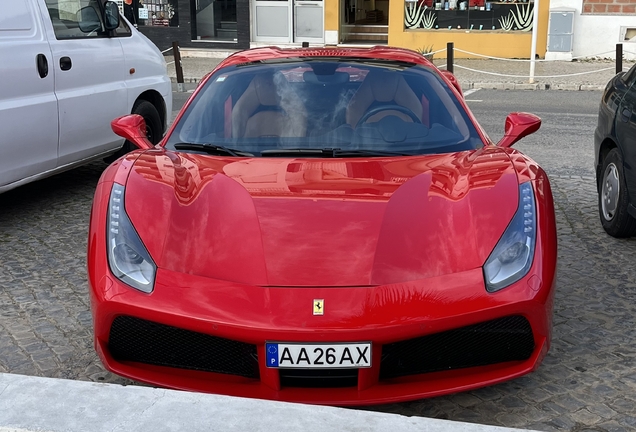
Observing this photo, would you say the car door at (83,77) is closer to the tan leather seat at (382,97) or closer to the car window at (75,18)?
the car window at (75,18)

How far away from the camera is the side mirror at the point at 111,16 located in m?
7.20

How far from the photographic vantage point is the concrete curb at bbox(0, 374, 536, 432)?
2.47 meters

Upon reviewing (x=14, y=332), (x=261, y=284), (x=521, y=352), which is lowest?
(x=14, y=332)

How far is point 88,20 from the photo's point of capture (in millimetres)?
7043

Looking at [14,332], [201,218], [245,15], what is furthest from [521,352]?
[245,15]

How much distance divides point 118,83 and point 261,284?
14.9 feet

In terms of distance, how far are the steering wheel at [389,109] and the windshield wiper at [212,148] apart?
67cm

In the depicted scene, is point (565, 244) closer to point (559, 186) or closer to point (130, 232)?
point (559, 186)

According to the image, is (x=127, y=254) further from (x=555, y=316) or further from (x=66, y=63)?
(x=66, y=63)

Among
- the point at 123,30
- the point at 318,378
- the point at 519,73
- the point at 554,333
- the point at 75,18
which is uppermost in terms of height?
the point at 75,18

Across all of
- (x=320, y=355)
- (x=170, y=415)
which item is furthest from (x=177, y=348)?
(x=170, y=415)

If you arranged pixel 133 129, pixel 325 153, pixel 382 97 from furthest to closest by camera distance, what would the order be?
pixel 133 129
pixel 382 97
pixel 325 153

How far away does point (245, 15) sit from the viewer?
22.3 meters

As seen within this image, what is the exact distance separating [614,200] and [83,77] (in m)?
4.19
